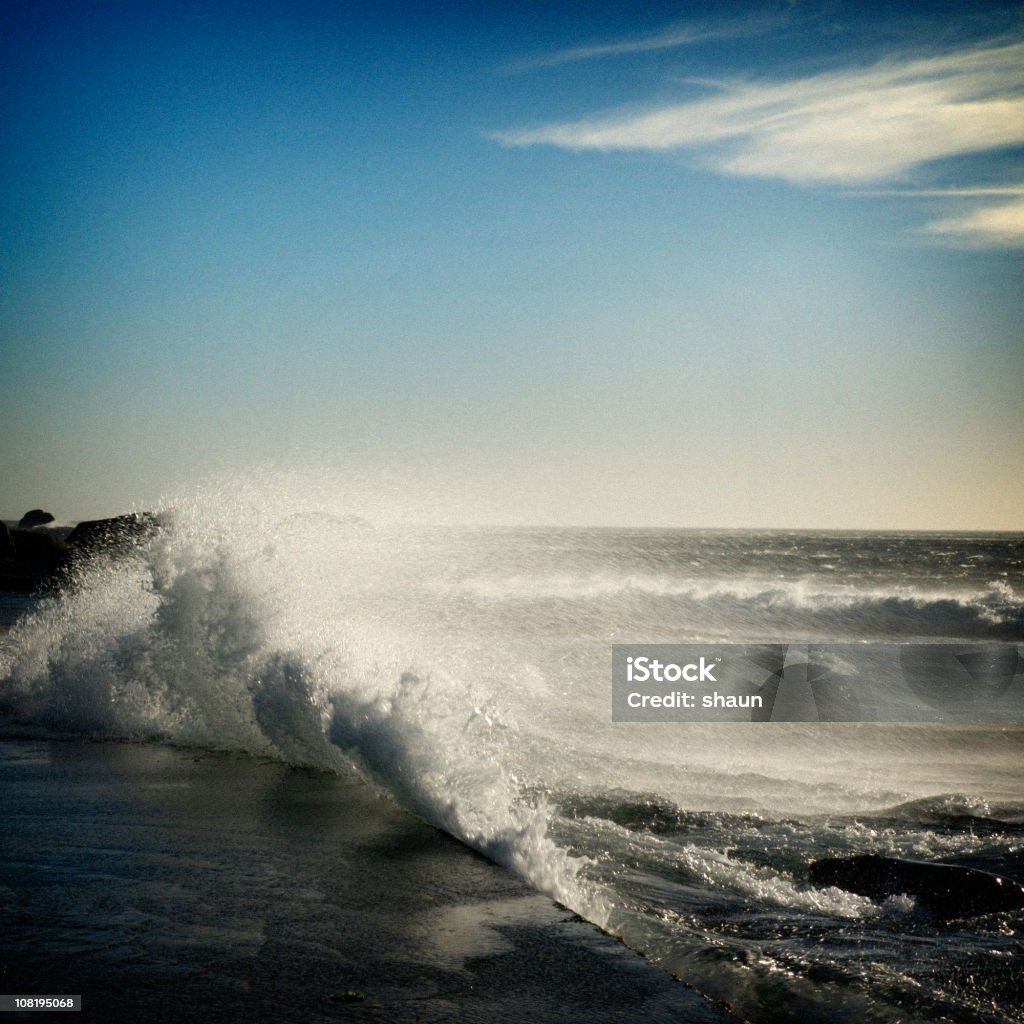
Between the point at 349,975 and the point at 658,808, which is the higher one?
the point at 349,975

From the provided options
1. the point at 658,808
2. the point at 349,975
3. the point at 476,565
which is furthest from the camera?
the point at 476,565

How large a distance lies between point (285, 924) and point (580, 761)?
5264 mm

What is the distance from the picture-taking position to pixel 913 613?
29.5 meters

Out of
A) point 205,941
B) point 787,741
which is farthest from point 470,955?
point 787,741

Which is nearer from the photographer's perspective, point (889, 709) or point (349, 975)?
point (349, 975)

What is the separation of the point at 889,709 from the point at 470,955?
12753mm

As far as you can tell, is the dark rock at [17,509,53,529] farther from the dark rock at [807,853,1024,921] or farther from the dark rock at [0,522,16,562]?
the dark rock at [807,853,1024,921]

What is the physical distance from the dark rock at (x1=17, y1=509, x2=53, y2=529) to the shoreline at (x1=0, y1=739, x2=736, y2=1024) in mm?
65383

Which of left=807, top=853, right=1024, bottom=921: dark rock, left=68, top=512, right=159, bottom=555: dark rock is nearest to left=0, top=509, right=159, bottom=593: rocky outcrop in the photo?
left=68, top=512, right=159, bottom=555: dark rock

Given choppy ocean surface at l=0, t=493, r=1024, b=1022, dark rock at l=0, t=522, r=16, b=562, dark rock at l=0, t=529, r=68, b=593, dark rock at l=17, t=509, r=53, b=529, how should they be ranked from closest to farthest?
choppy ocean surface at l=0, t=493, r=1024, b=1022 → dark rock at l=0, t=529, r=68, b=593 → dark rock at l=0, t=522, r=16, b=562 → dark rock at l=17, t=509, r=53, b=529

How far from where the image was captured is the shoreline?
3.06 meters

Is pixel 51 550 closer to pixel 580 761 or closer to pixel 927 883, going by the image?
pixel 580 761

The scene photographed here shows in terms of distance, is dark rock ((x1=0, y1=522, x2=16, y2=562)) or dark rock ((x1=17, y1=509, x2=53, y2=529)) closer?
dark rock ((x1=0, y1=522, x2=16, y2=562))

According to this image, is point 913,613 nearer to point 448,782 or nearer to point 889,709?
point 889,709
